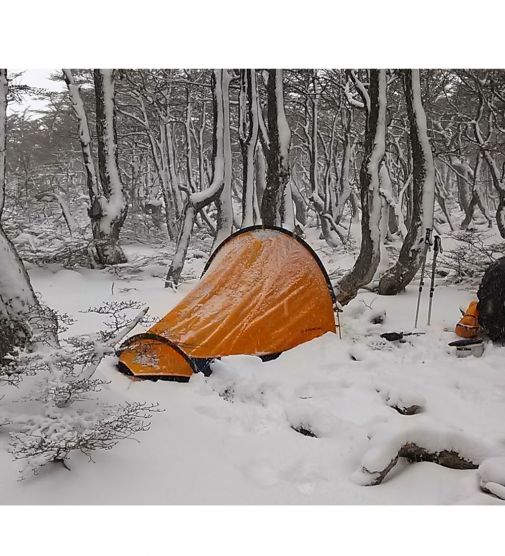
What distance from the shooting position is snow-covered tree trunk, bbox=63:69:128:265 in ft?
8.77

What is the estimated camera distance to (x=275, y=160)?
9.91ft

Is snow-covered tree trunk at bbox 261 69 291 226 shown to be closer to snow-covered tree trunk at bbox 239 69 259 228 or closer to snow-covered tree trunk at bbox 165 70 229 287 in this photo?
snow-covered tree trunk at bbox 239 69 259 228

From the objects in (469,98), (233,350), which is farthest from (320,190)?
(233,350)

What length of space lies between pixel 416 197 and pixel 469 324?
1046 mm

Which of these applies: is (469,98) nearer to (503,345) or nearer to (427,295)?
(427,295)

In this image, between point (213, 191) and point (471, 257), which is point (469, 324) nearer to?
point (471, 257)

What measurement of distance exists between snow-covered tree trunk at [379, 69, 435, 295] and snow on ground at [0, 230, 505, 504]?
127 millimetres

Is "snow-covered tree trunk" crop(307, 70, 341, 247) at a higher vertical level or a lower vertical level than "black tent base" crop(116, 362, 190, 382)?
higher

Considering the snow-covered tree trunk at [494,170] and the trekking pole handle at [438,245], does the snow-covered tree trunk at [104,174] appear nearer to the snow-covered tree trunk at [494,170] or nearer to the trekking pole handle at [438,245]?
the trekking pole handle at [438,245]

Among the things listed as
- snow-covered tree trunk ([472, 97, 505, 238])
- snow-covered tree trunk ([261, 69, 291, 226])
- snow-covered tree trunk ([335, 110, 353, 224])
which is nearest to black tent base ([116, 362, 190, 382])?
snow-covered tree trunk ([261, 69, 291, 226])

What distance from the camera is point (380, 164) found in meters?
3.20

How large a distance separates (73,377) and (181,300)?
0.80 meters

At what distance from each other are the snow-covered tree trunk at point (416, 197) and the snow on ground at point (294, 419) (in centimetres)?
13

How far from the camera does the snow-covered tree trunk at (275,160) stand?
2939mm
